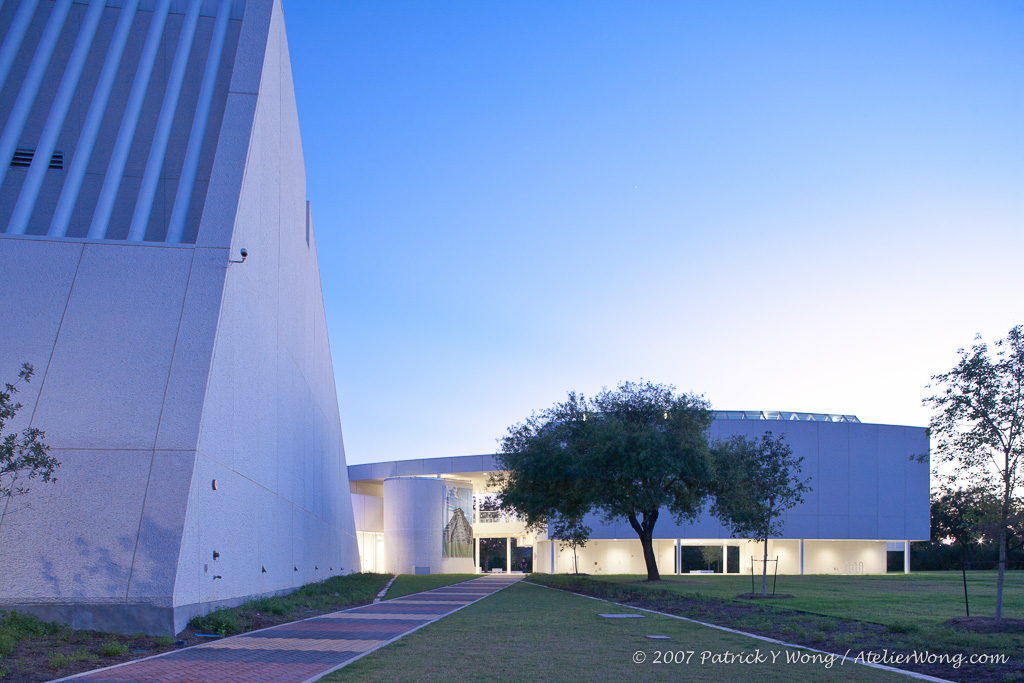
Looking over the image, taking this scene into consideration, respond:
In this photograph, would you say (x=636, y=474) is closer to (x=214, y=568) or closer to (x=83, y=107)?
(x=214, y=568)

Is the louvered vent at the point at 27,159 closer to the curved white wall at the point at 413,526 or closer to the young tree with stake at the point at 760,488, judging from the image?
the young tree with stake at the point at 760,488

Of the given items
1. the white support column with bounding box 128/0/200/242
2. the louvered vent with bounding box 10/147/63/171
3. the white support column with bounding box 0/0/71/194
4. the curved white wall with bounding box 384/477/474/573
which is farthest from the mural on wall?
the white support column with bounding box 0/0/71/194

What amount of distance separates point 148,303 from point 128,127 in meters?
5.68

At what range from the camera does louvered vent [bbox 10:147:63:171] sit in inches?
681

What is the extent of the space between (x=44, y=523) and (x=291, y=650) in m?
4.50

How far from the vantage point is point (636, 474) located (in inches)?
1092

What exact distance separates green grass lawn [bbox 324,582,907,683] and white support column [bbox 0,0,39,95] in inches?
625

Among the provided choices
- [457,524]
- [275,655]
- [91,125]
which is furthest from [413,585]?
[457,524]

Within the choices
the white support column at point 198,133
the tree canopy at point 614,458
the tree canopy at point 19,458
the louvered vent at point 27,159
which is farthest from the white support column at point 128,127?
the tree canopy at point 614,458

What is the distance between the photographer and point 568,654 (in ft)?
35.1

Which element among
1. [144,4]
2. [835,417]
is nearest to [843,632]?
[144,4]

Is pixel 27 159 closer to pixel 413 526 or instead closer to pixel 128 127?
pixel 128 127

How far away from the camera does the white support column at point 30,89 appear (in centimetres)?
1677

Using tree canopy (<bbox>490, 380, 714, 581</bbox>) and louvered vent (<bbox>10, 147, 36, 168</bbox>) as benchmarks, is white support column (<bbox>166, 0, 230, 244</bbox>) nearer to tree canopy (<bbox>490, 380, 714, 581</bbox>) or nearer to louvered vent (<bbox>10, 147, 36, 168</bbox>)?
louvered vent (<bbox>10, 147, 36, 168</bbox>)
